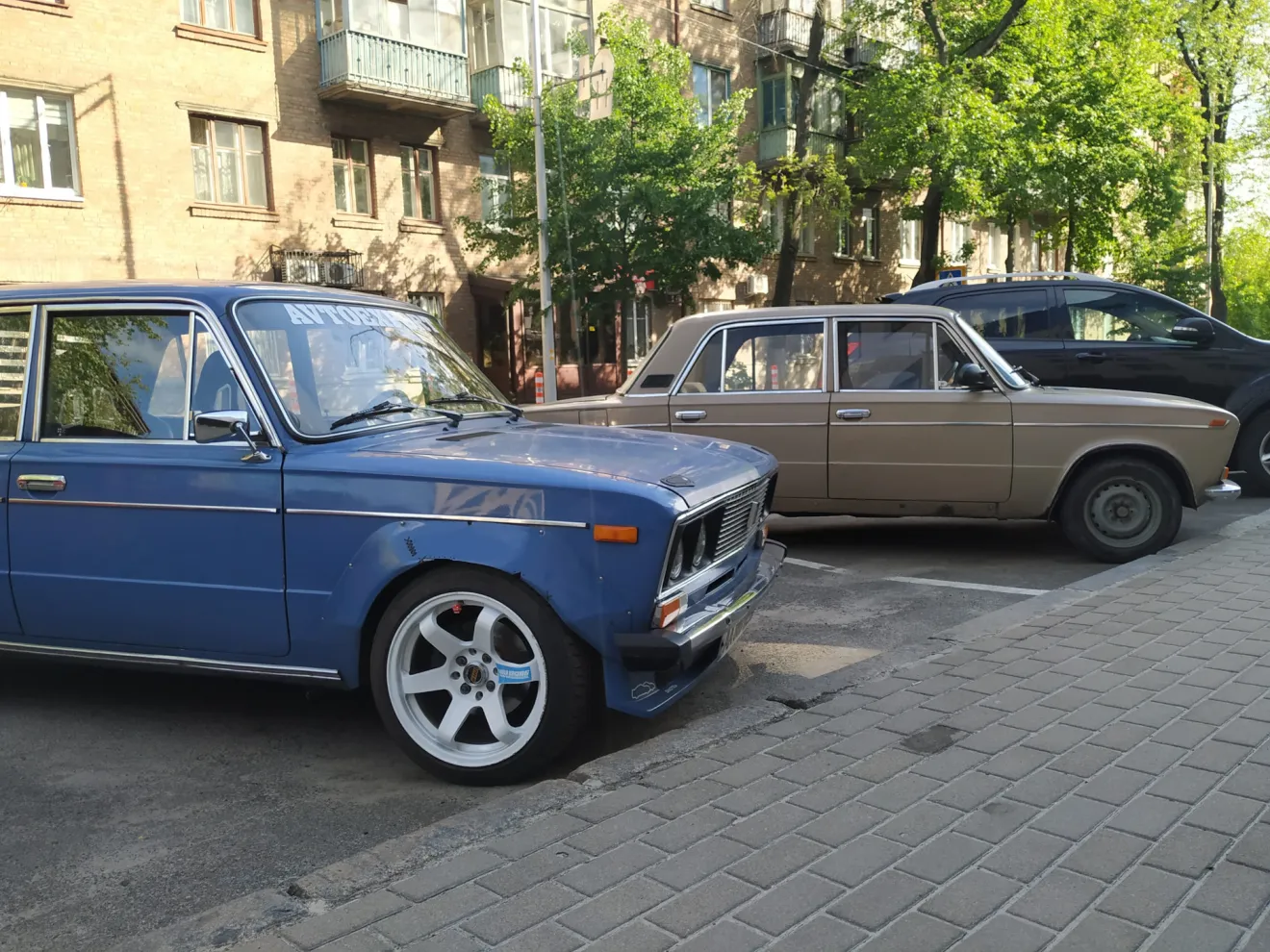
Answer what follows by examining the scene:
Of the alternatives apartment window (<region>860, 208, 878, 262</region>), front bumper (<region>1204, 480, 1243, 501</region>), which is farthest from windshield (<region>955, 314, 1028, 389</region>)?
apartment window (<region>860, 208, 878, 262</region>)

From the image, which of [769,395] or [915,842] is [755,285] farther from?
[915,842]

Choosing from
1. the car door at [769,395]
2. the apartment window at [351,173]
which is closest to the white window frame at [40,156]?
the apartment window at [351,173]

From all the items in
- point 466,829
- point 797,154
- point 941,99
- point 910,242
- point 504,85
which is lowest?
point 466,829

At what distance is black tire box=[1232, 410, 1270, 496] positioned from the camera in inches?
404

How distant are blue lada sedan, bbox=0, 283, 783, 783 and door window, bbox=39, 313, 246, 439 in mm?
11

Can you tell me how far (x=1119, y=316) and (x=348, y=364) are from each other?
26.0 feet

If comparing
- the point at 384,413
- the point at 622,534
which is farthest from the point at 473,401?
the point at 622,534

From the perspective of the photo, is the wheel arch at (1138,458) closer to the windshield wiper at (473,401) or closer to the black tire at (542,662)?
the windshield wiper at (473,401)

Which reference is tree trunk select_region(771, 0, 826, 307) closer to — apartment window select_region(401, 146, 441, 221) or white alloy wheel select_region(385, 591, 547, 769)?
apartment window select_region(401, 146, 441, 221)

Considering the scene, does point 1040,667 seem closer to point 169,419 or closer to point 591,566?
point 591,566

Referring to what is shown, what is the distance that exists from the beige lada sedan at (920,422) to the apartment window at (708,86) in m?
22.3

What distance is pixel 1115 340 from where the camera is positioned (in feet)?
33.0

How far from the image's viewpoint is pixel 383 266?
22.3 metres

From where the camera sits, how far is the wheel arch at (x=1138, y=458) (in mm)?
7379
